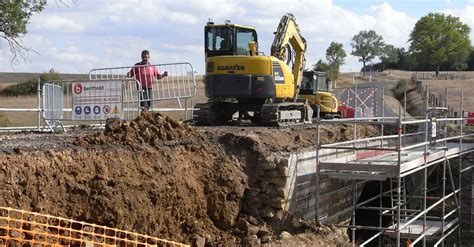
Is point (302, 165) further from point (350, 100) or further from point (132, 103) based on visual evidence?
point (350, 100)

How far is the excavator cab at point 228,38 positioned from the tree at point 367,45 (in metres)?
89.7

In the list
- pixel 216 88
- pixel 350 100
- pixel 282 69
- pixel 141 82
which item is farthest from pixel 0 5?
pixel 350 100

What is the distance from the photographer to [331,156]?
1280 cm

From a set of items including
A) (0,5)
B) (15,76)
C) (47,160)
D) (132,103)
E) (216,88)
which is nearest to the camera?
(47,160)

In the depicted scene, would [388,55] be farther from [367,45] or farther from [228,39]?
[228,39]

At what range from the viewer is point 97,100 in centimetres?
1273

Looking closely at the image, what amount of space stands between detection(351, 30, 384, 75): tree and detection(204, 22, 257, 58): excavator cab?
8971cm

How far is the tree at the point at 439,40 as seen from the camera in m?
79.8

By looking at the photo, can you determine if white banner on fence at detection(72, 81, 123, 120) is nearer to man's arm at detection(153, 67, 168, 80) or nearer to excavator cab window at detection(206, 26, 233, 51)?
man's arm at detection(153, 67, 168, 80)

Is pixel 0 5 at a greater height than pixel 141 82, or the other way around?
pixel 0 5

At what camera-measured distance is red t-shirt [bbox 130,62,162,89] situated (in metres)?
A: 14.3

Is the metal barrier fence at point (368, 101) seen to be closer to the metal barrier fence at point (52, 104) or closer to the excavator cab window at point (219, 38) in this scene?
the excavator cab window at point (219, 38)

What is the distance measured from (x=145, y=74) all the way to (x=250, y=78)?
2.54m

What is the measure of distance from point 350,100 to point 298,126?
13.0 meters
